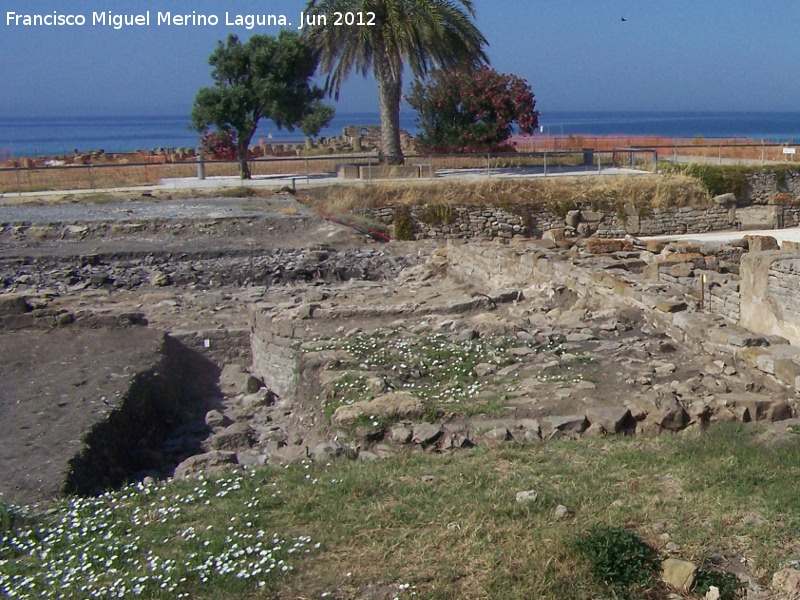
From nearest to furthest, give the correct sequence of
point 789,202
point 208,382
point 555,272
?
point 208,382 < point 555,272 < point 789,202

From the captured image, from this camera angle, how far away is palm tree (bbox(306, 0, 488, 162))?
78.4 feet

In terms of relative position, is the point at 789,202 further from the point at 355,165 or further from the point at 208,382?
the point at 208,382

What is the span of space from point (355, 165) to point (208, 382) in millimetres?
14060

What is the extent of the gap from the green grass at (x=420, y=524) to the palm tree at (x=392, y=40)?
1934 cm

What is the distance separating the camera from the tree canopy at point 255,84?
87.9 feet

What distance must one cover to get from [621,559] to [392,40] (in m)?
21.4

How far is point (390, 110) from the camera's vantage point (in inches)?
992

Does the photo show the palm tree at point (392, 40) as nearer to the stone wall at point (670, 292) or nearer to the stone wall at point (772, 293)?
the stone wall at point (670, 292)

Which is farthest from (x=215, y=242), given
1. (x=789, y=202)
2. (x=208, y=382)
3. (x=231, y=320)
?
(x=789, y=202)

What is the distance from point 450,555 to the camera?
4.77 metres

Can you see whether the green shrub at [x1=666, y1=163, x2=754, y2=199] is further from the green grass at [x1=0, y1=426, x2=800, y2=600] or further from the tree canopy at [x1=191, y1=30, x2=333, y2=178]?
the green grass at [x1=0, y1=426, x2=800, y2=600]

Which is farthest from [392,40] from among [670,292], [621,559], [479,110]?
[621,559]

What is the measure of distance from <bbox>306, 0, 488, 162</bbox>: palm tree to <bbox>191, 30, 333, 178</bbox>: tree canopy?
1.76 meters

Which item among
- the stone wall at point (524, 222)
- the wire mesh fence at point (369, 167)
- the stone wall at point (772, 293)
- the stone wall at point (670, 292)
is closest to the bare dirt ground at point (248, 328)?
the stone wall at point (670, 292)
